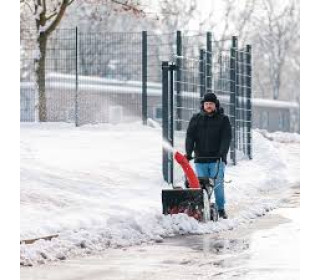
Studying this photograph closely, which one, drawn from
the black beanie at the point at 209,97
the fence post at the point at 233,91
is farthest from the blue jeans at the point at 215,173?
the fence post at the point at 233,91

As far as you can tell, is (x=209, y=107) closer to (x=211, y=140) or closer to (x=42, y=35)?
(x=211, y=140)

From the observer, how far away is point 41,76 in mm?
27812

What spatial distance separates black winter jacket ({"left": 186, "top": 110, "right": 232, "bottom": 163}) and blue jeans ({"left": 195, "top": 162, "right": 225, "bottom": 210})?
0.22ft

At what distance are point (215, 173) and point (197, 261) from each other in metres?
3.89

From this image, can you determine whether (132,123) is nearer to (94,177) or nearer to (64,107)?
(64,107)

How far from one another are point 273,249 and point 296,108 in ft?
157

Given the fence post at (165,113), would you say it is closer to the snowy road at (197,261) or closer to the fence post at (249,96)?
the snowy road at (197,261)

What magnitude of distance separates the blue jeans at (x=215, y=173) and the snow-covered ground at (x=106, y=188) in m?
0.32

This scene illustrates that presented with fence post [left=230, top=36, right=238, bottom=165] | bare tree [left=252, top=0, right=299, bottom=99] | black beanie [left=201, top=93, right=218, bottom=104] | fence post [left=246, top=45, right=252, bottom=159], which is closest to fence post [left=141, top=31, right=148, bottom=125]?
fence post [left=230, top=36, right=238, bottom=165]

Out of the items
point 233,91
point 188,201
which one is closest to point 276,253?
point 188,201

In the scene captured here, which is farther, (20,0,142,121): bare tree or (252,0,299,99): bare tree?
(252,0,299,99): bare tree

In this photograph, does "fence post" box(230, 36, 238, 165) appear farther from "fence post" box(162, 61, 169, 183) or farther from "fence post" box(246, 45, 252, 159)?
"fence post" box(162, 61, 169, 183)

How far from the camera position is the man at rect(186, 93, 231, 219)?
1418 centimetres
